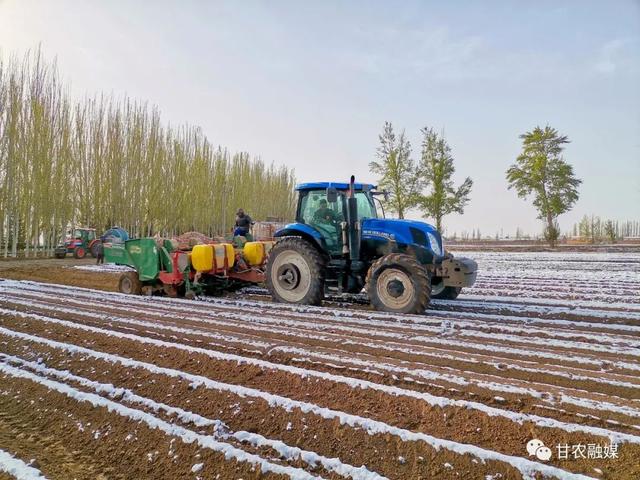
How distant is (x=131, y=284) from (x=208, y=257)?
1818 millimetres

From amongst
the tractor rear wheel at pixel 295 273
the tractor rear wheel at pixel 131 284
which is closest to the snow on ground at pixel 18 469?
the tractor rear wheel at pixel 295 273

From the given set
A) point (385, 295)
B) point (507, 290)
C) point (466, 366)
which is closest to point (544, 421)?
point (466, 366)

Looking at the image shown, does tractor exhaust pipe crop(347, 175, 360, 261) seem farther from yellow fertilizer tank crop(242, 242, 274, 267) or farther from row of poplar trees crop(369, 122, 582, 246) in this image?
row of poplar trees crop(369, 122, 582, 246)

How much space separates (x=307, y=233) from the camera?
712cm

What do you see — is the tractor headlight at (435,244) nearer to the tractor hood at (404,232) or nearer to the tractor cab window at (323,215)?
the tractor hood at (404,232)

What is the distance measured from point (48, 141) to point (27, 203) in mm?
3216

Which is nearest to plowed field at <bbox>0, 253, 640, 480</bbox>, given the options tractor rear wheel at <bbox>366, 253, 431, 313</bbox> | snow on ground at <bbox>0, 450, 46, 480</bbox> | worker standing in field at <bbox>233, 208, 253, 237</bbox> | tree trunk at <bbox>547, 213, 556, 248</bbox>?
snow on ground at <bbox>0, 450, 46, 480</bbox>

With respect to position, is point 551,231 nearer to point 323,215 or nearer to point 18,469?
point 323,215

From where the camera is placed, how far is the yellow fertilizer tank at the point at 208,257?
25.4ft

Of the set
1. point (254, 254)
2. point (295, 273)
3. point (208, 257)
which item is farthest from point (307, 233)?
point (208, 257)

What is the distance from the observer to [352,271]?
681 centimetres

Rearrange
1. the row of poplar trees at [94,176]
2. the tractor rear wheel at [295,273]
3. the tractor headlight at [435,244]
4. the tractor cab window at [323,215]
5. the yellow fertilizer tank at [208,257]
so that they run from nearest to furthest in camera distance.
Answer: the tractor headlight at [435,244], the tractor rear wheel at [295,273], the tractor cab window at [323,215], the yellow fertilizer tank at [208,257], the row of poplar trees at [94,176]

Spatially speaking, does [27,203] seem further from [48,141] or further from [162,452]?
[162,452]

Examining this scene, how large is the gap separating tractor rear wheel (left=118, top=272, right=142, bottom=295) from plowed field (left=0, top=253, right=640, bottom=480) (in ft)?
7.62
